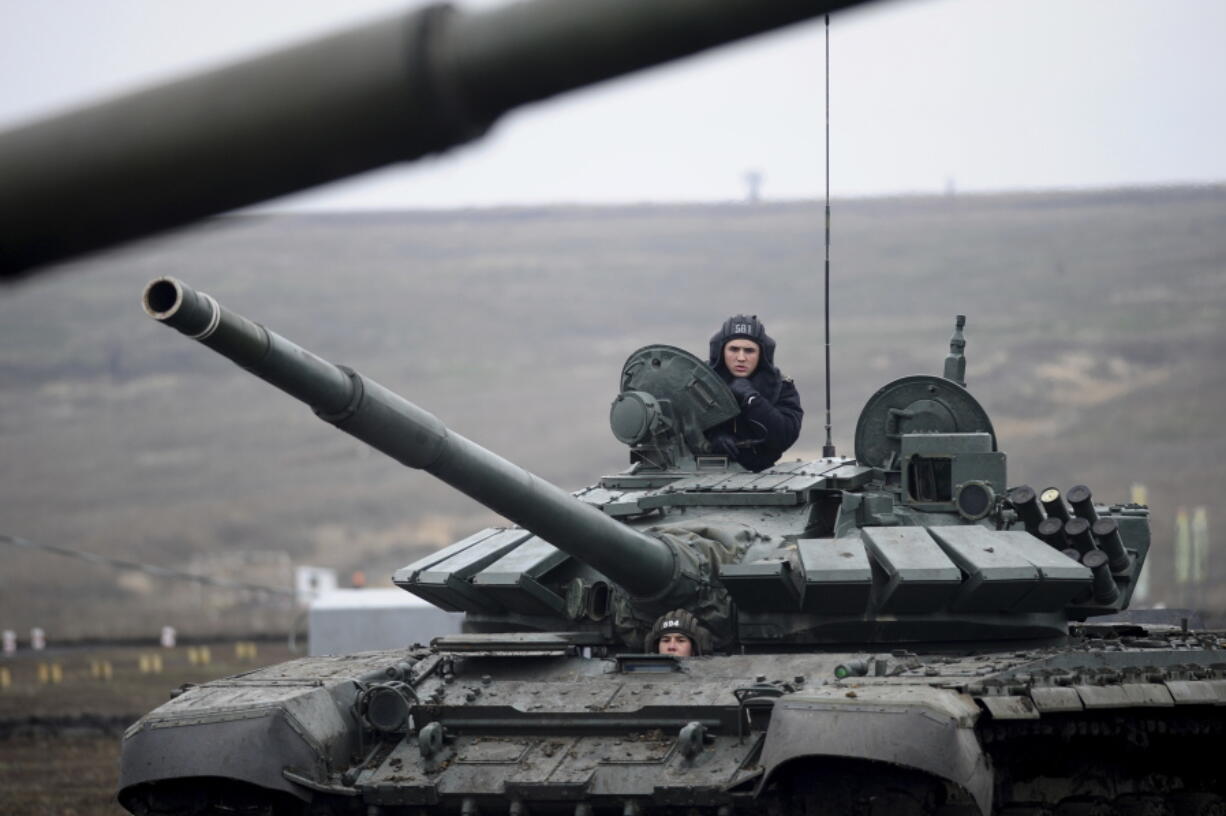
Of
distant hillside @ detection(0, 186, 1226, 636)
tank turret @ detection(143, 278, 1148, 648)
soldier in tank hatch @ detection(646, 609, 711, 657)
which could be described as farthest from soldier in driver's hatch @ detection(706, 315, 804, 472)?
distant hillside @ detection(0, 186, 1226, 636)

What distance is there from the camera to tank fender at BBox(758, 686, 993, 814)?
10000 millimetres

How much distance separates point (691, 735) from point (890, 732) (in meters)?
1.42

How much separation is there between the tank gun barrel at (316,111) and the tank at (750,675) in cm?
647

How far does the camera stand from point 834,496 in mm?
13531

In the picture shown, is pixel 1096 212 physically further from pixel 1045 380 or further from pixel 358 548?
pixel 358 548

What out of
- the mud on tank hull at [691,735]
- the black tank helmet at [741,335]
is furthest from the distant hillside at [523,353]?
the mud on tank hull at [691,735]

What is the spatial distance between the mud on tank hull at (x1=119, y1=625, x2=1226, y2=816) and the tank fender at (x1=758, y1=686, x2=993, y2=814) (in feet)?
0.05

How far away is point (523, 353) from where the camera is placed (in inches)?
2896

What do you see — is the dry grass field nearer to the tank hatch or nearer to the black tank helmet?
the tank hatch

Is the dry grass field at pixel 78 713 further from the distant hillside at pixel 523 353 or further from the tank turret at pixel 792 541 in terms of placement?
the tank turret at pixel 792 541

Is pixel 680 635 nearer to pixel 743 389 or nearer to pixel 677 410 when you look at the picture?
pixel 677 410

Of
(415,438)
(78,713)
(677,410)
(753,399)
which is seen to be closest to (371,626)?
(78,713)

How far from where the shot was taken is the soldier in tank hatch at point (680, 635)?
40.5 feet

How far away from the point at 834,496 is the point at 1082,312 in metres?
54.9
